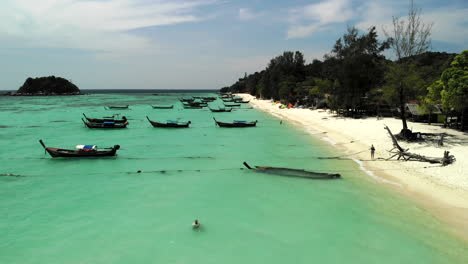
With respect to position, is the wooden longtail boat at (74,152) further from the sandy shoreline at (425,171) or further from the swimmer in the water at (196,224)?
the sandy shoreline at (425,171)

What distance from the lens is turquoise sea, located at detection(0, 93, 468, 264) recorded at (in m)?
9.44

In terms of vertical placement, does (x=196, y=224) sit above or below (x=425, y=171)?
below

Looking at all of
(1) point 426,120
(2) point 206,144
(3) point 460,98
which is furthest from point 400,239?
(1) point 426,120

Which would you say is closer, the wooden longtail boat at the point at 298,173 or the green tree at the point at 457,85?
the wooden longtail boat at the point at 298,173

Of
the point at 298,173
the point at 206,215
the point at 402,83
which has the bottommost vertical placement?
the point at 206,215

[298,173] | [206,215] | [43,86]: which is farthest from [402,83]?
[43,86]

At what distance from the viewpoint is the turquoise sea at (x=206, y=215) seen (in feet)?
31.0

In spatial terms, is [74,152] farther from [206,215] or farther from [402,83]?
[402,83]

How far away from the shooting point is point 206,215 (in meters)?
12.2

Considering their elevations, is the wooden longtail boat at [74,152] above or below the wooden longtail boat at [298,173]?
above

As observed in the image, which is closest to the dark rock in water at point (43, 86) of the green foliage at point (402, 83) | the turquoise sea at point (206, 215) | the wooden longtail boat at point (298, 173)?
the turquoise sea at point (206, 215)

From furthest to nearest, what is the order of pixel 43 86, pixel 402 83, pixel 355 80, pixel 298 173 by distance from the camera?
pixel 43 86 < pixel 355 80 < pixel 402 83 < pixel 298 173

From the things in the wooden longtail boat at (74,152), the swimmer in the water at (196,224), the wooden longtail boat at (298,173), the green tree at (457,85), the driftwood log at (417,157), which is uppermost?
the green tree at (457,85)

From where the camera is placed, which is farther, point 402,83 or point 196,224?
point 402,83
